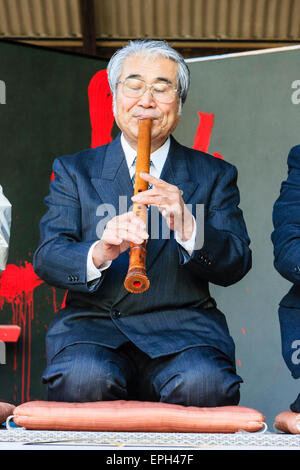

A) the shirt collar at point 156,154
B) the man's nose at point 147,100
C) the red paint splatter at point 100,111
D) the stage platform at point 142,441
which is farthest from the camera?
the red paint splatter at point 100,111

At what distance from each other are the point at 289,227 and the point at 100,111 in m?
1.73

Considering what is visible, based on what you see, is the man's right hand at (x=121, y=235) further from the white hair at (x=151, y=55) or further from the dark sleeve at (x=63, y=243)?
the white hair at (x=151, y=55)

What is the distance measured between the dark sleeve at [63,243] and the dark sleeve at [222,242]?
31 cm

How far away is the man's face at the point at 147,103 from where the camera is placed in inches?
97.9

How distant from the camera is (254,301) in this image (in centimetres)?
390

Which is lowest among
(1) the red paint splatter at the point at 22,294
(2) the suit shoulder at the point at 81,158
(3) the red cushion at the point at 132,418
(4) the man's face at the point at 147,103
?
(1) the red paint splatter at the point at 22,294

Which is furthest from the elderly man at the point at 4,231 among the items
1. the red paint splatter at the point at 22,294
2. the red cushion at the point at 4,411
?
the red paint splatter at the point at 22,294

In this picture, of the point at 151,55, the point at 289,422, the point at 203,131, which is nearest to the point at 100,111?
the point at 203,131

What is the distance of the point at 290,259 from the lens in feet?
8.35

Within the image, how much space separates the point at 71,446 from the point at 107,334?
63 cm

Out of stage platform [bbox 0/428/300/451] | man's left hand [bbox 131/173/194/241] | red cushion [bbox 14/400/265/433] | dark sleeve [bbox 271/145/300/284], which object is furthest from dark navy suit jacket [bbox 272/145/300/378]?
stage platform [bbox 0/428/300/451]

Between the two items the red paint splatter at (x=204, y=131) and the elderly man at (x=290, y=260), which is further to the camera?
the red paint splatter at (x=204, y=131)

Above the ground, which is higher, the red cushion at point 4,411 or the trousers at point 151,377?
the trousers at point 151,377
